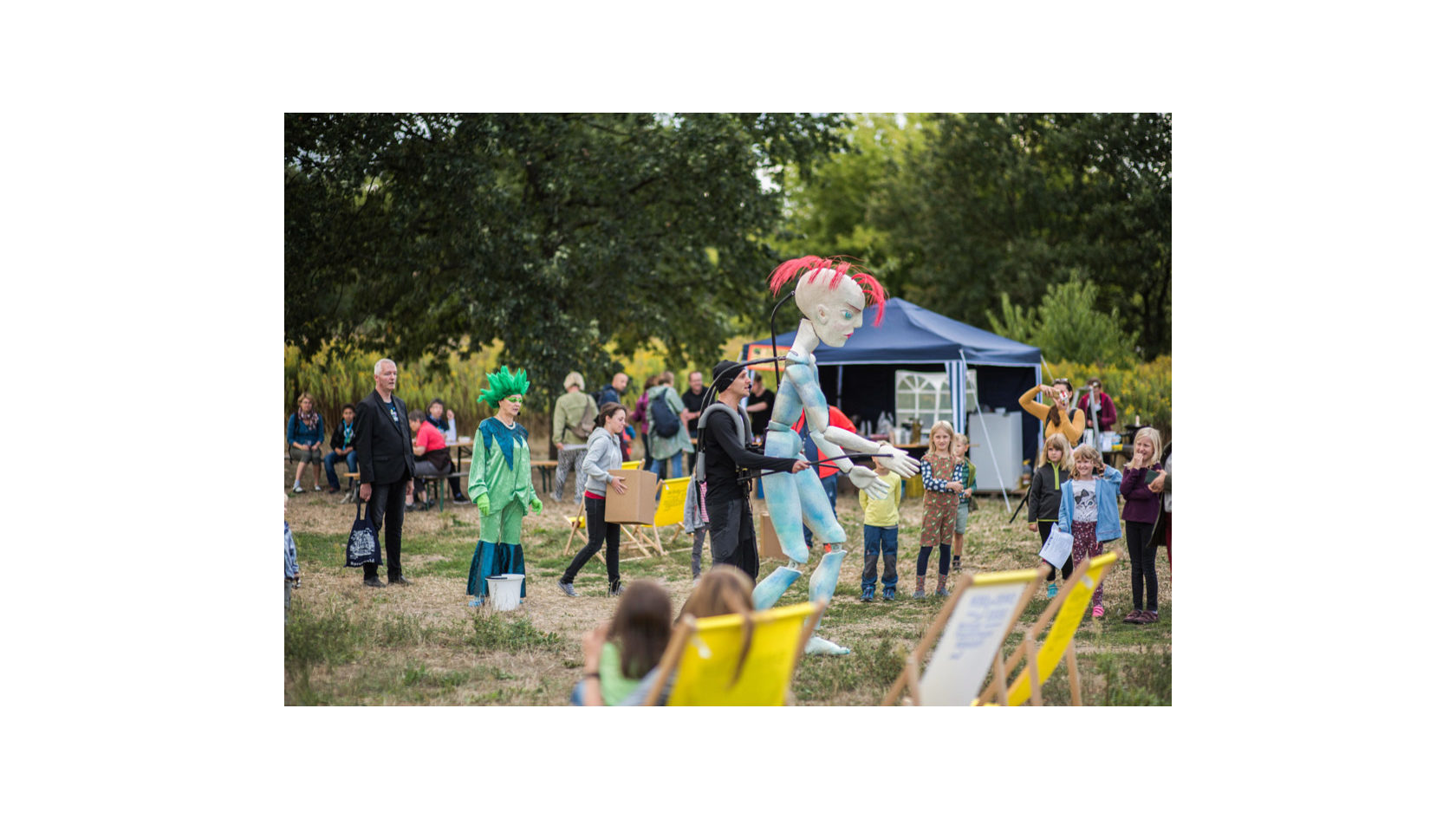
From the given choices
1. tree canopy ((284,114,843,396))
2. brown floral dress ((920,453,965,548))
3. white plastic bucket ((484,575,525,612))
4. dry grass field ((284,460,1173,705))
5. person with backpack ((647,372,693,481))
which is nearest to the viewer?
dry grass field ((284,460,1173,705))

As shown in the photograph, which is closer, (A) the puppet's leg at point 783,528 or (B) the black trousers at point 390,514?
(A) the puppet's leg at point 783,528

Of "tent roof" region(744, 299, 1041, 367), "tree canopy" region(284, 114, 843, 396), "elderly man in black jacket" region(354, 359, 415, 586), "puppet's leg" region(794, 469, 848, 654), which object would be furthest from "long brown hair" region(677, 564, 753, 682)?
"tent roof" region(744, 299, 1041, 367)

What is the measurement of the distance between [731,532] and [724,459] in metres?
0.36

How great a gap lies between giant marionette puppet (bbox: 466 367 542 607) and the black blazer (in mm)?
616

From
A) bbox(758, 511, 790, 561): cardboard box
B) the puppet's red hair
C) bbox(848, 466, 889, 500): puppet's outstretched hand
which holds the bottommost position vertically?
bbox(758, 511, 790, 561): cardboard box

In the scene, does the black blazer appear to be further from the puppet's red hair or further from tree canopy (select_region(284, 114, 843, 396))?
the puppet's red hair

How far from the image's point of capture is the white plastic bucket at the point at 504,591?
22.6ft

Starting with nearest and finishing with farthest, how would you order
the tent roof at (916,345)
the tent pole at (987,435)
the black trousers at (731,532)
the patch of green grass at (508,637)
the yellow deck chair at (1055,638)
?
the yellow deck chair at (1055,638)
the black trousers at (731,532)
the patch of green grass at (508,637)
the tent roof at (916,345)
the tent pole at (987,435)

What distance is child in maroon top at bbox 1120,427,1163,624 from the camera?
640 cm

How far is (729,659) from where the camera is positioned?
339cm

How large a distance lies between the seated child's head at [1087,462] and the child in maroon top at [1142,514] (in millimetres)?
173

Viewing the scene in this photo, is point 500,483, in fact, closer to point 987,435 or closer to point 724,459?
point 724,459

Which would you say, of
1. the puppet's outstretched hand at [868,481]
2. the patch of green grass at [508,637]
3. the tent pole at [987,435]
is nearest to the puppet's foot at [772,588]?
the puppet's outstretched hand at [868,481]

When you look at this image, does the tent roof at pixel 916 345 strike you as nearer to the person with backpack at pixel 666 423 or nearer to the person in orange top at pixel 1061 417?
the person with backpack at pixel 666 423
